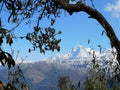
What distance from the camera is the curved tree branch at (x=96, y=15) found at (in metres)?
7.74

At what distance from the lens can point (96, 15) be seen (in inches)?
313

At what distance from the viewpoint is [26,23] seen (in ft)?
32.7

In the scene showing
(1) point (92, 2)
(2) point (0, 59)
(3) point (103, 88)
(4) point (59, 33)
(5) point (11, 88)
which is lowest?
(3) point (103, 88)

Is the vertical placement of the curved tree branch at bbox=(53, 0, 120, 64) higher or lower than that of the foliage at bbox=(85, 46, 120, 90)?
higher

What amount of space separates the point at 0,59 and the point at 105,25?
3.12 metres

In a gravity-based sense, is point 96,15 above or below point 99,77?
above

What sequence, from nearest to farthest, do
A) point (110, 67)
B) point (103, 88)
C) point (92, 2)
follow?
point (92, 2), point (110, 67), point (103, 88)

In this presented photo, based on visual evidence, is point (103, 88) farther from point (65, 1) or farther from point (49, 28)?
point (65, 1)

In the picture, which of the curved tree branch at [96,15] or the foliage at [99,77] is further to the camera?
the foliage at [99,77]

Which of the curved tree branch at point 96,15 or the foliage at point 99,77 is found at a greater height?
the curved tree branch at point 96,15

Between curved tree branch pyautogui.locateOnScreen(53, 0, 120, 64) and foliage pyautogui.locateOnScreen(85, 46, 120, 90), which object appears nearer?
curved tree branch pyautogui.locateOnScreen(53, 0, 120, 64)

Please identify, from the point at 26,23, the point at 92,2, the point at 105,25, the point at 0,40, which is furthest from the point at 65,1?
the point at 0,40

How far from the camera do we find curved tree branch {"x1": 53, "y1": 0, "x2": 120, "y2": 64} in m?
7.74

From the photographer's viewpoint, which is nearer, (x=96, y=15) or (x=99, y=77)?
(x=96, y=15)
